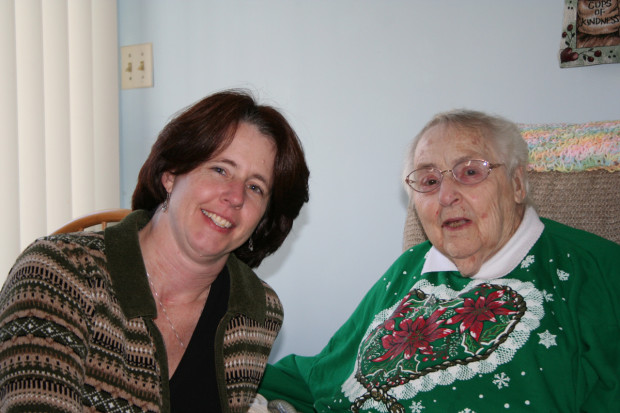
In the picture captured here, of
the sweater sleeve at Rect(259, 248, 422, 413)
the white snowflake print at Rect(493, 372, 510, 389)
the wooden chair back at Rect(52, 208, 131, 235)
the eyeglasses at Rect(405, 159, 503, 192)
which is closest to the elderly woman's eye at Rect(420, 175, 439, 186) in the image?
the eyeglasses at Rect(405, 159, 503, 192)

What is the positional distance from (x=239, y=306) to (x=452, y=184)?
0.60 meters

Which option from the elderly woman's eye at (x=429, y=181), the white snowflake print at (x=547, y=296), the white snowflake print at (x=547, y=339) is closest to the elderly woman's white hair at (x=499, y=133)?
the elderly woman's eye at (x=429, y=181)

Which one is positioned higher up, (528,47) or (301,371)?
(528,47)

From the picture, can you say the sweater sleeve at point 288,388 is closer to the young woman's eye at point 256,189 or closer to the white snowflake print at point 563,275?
the young woman's eye at point 256,189

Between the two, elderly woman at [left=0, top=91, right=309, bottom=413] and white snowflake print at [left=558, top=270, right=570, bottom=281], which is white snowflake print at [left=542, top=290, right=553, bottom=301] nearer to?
white snowflake print at [left=558, top=270, right=570, bottom=281]

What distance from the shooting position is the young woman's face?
1297 millimetres

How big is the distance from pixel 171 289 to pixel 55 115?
110 centimetres

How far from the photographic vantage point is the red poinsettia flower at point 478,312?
1355 mm

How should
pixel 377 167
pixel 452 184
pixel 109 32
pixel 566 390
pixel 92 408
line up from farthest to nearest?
pixel 109 32 → pixel 377 167 → pixel 452 184 → pixel 566 390 → pixel 92 408

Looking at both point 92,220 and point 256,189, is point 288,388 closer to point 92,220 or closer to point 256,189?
point 256,189

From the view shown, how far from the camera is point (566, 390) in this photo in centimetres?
123

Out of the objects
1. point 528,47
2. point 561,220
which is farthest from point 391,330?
point 528,47

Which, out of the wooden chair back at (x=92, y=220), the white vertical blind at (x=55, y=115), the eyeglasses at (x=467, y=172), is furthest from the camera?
the white vertical blind at (x=55, y=115)

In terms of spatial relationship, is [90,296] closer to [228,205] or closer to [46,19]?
[228,205]
